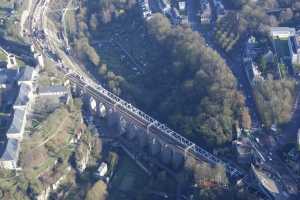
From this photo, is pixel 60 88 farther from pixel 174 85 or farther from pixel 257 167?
pixel 257 167

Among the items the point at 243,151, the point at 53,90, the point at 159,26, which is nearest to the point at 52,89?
the point at 53,90

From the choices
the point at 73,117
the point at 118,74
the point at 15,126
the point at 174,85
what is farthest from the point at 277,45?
the point at 15,126

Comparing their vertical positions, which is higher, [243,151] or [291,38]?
[291,38]

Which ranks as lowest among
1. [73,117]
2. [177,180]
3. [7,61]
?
[177,180]

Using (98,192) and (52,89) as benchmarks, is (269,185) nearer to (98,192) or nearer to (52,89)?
(98,192)

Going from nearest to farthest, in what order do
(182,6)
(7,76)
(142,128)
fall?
(142,128) → (7,76) → (182,6)

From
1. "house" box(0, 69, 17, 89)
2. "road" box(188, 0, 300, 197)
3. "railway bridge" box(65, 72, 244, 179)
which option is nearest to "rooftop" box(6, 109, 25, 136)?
"house" box(0, 69, 17, 89)

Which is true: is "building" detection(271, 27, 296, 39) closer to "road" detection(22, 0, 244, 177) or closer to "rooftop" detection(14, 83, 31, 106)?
"road" detection(22, 0, 244, 177)

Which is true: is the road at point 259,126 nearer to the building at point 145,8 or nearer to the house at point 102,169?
the building at point 145,8
